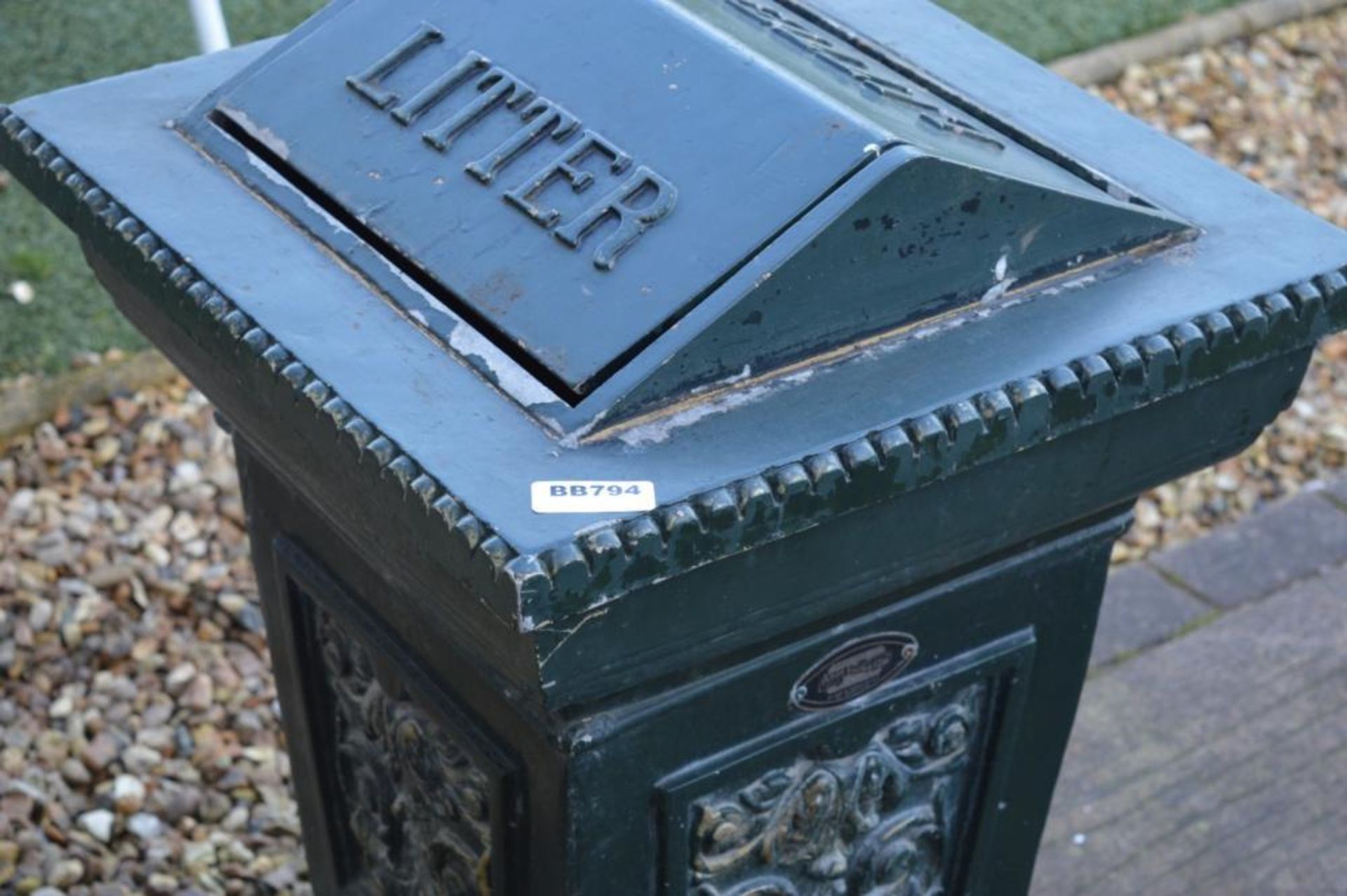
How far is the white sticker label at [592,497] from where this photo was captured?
4.62 feet

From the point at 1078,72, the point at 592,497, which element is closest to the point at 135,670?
the point at 592,497

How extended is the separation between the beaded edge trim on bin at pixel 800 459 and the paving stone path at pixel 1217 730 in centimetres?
133

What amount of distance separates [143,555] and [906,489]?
7.19ft

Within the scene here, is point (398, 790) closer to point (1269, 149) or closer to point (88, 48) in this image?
point (88, 48)

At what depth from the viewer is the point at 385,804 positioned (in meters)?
2.14

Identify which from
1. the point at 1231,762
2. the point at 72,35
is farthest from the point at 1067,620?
the point at 72,35

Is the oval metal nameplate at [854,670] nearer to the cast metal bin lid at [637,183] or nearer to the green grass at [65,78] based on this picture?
the cast metal bin lid at [637,183]

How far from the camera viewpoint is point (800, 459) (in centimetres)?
147

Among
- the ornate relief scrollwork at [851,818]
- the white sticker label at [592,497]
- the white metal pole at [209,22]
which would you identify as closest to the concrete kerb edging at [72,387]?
the white metal pole at [209,22]

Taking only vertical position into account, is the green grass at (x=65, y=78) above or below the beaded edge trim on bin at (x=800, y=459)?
below

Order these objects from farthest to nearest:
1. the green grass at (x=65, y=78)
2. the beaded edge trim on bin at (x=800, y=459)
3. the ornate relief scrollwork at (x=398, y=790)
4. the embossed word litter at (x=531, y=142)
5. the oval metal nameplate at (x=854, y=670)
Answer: the green grass at (x=65, y=78), the ornate relief scrollwork at (x=398, y=790), the oval metal nameplate at (x=854, y=670), the embossed word litter at (x=531, y=142), the beaded edge trim on bin at (x=800, y=459)

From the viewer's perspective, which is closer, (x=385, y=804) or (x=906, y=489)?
(x=906, y=489)

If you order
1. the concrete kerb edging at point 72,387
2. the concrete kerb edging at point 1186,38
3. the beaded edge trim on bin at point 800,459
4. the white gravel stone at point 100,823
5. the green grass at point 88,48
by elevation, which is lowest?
the white gravel stone at point 100,823

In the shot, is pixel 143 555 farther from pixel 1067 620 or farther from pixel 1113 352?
pixel 1113 352
